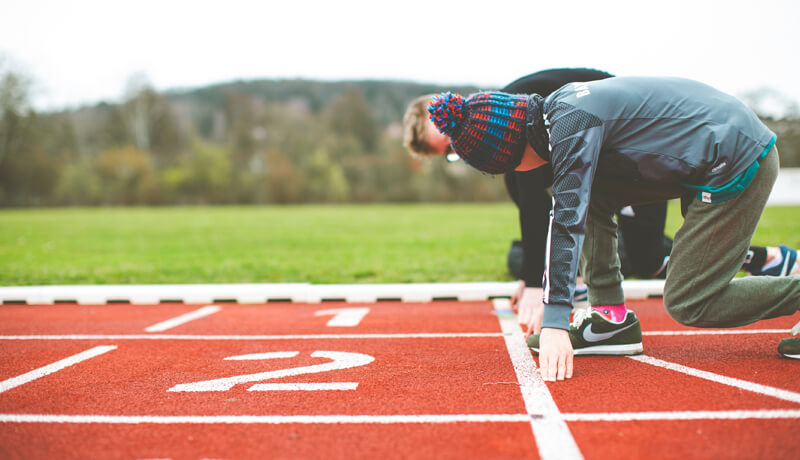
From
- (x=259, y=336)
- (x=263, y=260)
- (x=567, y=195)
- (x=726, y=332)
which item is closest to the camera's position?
(x=567, y=195)

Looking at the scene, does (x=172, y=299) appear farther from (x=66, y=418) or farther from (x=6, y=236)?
(x=6, y=236)

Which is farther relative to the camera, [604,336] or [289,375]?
[604,336]

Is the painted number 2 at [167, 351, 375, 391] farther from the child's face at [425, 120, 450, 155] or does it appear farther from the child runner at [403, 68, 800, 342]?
the child's face at [425, 120, 450, 155]

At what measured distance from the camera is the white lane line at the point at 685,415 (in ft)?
6.95

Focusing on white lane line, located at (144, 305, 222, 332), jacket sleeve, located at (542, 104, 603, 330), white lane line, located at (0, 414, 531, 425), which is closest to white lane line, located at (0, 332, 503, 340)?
white lane line, located at (144, 305, 222, 332)

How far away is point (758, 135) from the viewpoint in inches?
94.3

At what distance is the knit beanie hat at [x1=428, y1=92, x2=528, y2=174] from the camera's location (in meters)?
2.43

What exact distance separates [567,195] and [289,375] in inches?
66.0

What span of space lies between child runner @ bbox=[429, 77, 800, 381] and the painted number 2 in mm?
1057

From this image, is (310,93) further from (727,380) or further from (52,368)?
(727,380)

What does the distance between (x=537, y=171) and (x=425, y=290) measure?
6.51ft

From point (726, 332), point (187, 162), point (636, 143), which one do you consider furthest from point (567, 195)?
point (187, 162)

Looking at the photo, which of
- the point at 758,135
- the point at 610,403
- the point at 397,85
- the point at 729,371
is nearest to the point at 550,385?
the point at 610,403

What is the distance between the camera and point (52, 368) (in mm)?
3090
